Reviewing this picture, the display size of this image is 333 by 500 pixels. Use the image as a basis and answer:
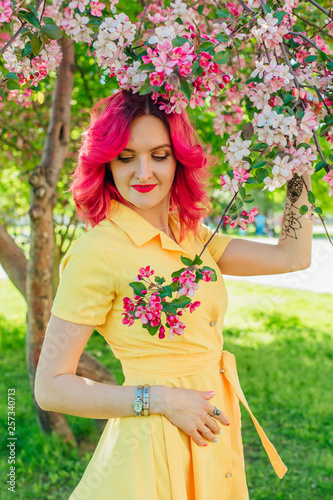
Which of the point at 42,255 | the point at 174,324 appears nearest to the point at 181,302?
the point at 174,324

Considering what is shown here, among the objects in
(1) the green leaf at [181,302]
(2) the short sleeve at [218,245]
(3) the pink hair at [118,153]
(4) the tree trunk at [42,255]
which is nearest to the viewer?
(1) the green leaf at [181,302]

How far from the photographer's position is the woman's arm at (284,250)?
1759 mm

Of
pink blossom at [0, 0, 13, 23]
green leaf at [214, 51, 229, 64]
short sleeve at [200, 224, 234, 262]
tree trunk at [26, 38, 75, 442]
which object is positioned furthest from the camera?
tree trunk at [26, 38, 75, 442]

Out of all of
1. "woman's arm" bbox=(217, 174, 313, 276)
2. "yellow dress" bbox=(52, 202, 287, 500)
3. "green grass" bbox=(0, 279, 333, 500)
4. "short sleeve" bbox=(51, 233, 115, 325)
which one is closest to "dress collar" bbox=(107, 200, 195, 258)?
"yellow dress" bbox=(52, 202, 287, 500)

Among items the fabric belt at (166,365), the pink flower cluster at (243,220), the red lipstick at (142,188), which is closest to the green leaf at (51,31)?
the red lipstick at (142,188)

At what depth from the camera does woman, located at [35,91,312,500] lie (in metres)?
1.53

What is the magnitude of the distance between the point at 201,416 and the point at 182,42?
3.50 ft

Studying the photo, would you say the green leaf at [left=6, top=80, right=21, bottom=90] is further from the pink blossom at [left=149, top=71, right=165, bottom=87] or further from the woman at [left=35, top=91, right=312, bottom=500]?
the pink blossom at [left=149, top=71, right=165, bottom=87]

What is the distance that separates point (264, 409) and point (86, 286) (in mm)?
3505

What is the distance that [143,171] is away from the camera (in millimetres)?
1629

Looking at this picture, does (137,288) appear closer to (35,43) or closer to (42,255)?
(35,43)

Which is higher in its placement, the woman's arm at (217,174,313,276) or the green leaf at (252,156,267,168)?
the green leaf at (252,156,267,168)

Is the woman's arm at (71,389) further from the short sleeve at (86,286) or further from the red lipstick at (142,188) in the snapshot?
Answer: the red lipstick at (142,188)

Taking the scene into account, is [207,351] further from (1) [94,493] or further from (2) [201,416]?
(1) [94,493]
